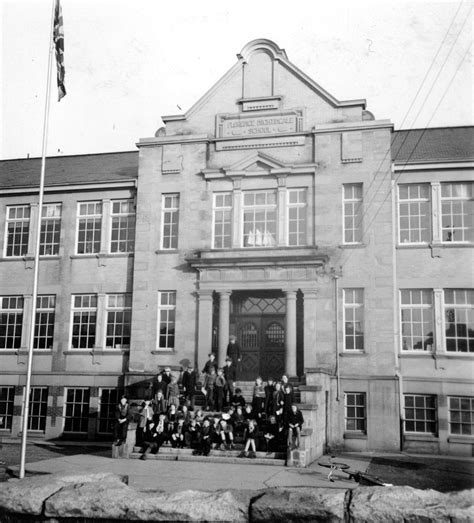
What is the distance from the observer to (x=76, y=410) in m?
27.2

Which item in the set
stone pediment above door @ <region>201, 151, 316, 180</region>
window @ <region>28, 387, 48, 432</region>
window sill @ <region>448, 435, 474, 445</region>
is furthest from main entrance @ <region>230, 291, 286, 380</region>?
window @ <region>28, 387, 48, 432</region>

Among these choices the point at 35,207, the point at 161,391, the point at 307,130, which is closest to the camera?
the point at 161,391

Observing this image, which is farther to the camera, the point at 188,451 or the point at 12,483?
the point at 188,451

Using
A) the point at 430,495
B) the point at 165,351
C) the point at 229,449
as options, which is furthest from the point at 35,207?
the point at 430,495

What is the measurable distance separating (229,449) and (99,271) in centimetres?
1174

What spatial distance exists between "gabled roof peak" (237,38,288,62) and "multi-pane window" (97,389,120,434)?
47.2 feet

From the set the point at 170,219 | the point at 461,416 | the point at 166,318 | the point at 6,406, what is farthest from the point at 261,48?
the point at 6,406

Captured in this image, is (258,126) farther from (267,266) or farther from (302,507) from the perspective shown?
(302,507)

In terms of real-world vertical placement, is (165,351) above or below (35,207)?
below

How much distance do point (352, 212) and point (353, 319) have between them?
404 centimetres

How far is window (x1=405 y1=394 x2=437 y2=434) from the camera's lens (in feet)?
76.6

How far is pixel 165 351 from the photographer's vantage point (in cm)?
2589

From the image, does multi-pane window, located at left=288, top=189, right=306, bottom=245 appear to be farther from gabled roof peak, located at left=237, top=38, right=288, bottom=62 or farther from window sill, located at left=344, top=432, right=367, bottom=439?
window sill, located at left=344, top=432, right=367, bottom=439

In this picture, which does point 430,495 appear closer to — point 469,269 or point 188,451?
point 188,451
